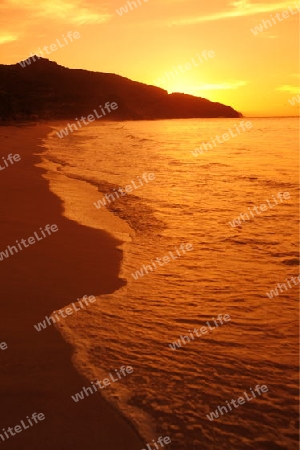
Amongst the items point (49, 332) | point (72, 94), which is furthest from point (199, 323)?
point (72, 94)

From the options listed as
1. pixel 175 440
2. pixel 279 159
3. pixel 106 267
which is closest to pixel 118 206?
pixel 106 267

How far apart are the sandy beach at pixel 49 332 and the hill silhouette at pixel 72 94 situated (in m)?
68.7

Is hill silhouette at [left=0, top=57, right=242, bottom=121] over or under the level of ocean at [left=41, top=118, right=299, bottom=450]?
over

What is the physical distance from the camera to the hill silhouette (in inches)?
4270

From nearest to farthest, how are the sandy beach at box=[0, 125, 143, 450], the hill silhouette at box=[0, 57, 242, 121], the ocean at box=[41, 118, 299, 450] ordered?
the sandy beach at box=[0, 125, 143, 450]
the ocean at box=[41, 118, 299, 450]
the hill silhouette at box=[0, 57, 242, 121]

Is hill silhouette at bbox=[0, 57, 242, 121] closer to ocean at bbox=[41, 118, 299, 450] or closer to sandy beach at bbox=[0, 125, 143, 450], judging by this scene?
ocean at bbox=[41, 118, 299, 450]

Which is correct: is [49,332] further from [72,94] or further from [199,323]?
[72,94]

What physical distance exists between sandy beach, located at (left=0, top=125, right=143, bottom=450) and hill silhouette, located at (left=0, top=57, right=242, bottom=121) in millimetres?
68699

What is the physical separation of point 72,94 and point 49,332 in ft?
472

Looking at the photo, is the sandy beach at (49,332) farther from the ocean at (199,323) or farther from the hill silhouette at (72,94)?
the hill silhouette at (72,94)

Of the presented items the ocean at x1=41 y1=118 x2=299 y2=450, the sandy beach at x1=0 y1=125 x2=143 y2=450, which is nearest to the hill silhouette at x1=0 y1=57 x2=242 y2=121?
the ocean at x1=41 y1=118 x2=299 y2=450

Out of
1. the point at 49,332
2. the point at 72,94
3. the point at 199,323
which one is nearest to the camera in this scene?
the point at 49,332

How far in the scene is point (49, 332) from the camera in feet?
15.5

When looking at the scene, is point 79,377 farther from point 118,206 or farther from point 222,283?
point 118,206
